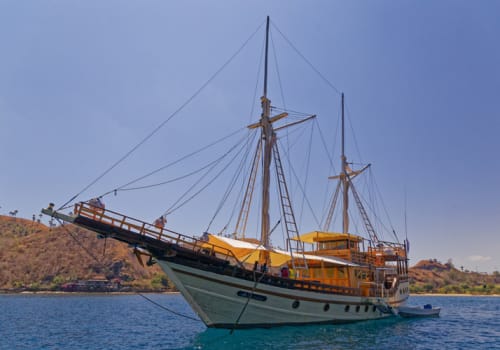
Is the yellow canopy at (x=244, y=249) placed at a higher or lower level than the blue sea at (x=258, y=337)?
higher

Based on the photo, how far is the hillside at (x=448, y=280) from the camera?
5162 inches

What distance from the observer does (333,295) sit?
25.2m

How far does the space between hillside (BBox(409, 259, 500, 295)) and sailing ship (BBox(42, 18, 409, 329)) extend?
389 feet

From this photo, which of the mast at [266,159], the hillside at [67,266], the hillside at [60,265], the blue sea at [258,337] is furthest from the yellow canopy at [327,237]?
the hillside at [60,265]

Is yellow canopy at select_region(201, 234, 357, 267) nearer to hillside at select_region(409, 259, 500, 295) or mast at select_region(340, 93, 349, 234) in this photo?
mast at select_region(340, 93, 349, 234)

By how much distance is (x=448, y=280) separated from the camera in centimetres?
15100

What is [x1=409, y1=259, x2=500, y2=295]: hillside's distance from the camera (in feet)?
430

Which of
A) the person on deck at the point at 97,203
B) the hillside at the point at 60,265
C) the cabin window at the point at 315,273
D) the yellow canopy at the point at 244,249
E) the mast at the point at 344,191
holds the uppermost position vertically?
the mast at the point at 344,191

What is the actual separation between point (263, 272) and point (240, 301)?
2.10 metres

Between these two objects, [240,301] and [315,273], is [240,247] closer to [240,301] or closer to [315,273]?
[240,301]

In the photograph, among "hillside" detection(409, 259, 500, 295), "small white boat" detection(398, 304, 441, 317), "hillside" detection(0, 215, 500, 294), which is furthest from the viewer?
"hillside" detection(409, 259, 500, 295)

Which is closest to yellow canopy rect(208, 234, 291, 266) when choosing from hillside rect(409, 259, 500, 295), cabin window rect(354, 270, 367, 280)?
cabin window rect(354, 270, 367, 280)

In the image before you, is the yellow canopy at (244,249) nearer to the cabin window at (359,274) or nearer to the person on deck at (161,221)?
the person on deck at (161,221)

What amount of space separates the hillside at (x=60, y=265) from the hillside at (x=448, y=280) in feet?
324
